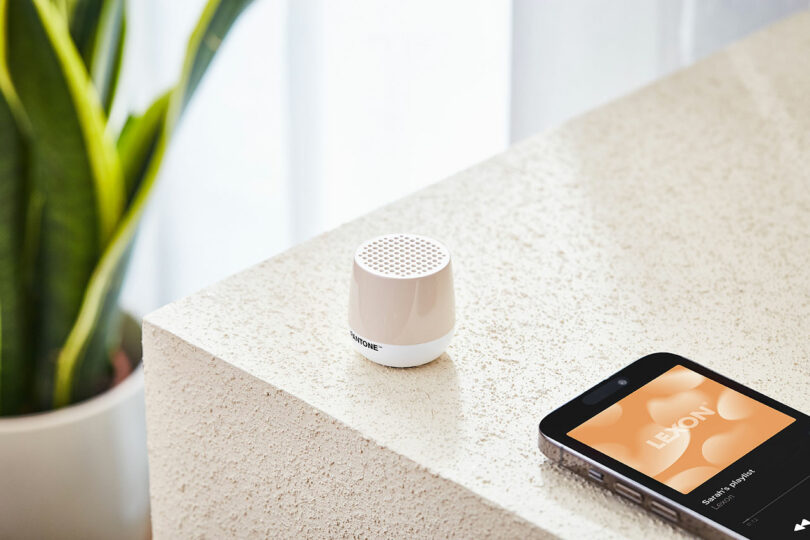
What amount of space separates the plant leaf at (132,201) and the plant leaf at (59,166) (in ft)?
0.05

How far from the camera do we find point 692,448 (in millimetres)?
468

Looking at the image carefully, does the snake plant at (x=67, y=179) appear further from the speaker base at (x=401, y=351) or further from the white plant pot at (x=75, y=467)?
the speaker base at (x=401, y=351)

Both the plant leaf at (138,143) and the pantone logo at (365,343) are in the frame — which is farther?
the plant leaf at (138,143)

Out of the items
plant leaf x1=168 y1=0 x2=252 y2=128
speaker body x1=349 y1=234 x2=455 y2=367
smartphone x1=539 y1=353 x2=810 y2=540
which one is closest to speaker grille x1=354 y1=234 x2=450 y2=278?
speaker body x1=349 y1=234 x2=455 y2=367

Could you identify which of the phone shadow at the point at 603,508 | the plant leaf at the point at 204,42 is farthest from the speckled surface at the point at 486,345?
the plant leaf at the point at 204,42

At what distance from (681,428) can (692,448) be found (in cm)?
2

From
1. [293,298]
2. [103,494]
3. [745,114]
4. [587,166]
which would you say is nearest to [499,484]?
[293,298]

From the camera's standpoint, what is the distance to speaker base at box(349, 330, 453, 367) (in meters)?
0.53

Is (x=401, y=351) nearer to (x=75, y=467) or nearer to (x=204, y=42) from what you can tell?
(x=204, y=42)

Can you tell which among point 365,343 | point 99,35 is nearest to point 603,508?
point 365,343

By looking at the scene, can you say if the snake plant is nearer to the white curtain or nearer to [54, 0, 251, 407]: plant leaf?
[54, 0, 251, 407]: plant leaf

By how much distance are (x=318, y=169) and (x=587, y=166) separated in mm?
788

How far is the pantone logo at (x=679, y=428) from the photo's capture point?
47 centimetres

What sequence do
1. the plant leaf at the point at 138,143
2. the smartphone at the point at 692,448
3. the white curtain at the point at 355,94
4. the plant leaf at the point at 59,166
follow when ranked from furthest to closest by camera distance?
the white curtain at the point at 355,94 < the plant leaf at the point at 138,143 < the plant leaf at the point at 59,166 < the smartphone at the point at 692,448
